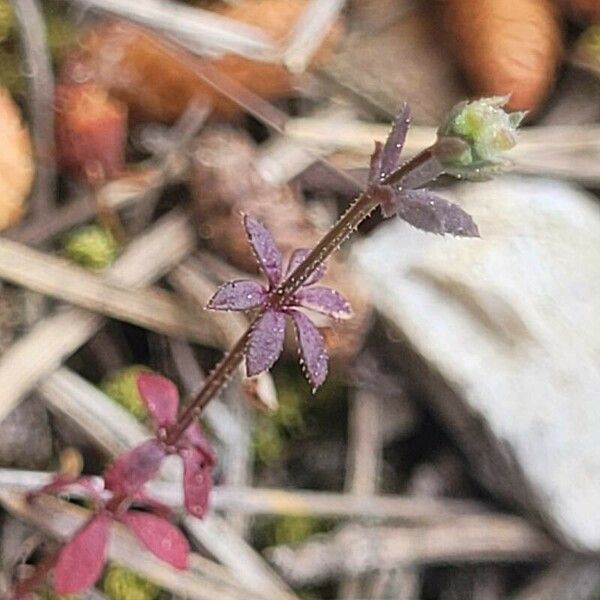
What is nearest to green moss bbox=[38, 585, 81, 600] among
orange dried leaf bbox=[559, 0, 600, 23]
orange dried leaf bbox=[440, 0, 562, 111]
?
orange dried leaf bbox=[440, 0, 562, 111]

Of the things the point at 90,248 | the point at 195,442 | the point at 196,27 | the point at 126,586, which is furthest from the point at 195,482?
the point at 196,27

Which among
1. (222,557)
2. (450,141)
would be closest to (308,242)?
(222,557)

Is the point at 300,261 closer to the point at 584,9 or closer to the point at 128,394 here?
the point at 128,394

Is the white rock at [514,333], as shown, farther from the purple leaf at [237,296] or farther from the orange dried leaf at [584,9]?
the purple leaf at [237,296]

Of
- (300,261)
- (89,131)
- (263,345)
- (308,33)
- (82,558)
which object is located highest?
(308,33)

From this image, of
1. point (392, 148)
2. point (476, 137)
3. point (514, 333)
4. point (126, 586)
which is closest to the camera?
point (476, 137)

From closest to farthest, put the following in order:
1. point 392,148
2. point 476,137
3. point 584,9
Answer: point 476,137, point 392,148, point 584,9

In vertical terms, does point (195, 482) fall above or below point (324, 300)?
below

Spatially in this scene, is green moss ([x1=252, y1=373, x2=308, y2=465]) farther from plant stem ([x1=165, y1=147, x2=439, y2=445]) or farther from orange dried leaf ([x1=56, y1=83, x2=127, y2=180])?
orange dried leaf ([x1=56, y1=83, x2=127, y2=180])
